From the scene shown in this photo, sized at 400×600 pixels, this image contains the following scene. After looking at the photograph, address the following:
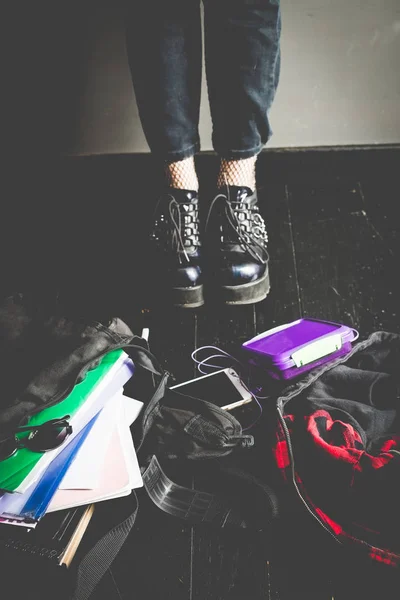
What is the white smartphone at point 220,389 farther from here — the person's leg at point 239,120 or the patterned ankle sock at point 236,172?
A: the patterned ankle sock at point 236,172

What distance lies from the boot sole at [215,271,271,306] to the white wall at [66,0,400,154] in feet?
1.70

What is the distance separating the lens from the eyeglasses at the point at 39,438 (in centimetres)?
78

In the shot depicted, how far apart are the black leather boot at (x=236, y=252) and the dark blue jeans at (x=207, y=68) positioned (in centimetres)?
10

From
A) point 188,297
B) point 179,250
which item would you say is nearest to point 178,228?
point 179,250

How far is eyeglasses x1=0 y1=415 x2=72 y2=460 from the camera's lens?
2.56 feet

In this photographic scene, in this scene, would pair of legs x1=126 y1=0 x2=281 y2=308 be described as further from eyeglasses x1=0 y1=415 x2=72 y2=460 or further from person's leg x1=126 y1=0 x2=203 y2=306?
eyeglasses x1=0 y1=415 x2=72 y2=460

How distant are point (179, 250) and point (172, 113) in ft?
0.95

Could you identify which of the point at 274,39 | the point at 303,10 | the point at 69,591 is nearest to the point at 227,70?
the point at 274,39

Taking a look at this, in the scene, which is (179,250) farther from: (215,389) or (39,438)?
(39,438)

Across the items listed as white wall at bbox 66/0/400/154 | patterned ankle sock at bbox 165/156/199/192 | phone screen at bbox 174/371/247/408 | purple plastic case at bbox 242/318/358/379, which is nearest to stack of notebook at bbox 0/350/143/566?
phone screen at bbox 174/371/247/408

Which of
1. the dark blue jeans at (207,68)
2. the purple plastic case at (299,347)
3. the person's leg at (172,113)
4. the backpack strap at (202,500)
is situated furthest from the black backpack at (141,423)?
the dark blue jeans at (207,68)

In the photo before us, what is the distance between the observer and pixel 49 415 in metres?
0.82

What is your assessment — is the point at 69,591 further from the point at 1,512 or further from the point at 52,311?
the point at 52,311

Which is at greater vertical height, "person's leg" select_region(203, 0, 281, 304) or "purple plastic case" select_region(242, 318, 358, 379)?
"person's leg" select_region(203, 0, 281, 304)
